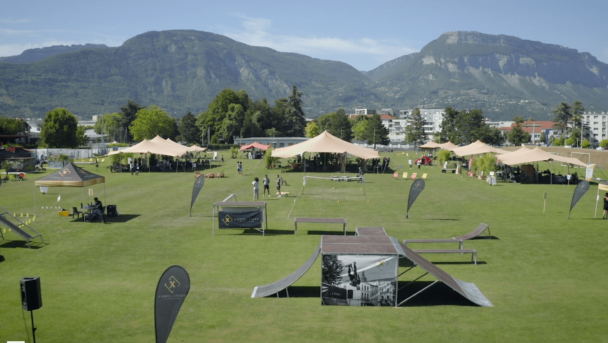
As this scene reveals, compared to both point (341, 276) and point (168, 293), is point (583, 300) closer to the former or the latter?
point (341, 276)

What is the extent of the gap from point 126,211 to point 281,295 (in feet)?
48.9

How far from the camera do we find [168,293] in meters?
8.03

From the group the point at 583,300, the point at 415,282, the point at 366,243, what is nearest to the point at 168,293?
the point at 366,243

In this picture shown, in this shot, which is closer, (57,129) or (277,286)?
(277,286)

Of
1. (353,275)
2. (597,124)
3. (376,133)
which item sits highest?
(597,124)

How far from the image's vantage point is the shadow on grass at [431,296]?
1189 cm

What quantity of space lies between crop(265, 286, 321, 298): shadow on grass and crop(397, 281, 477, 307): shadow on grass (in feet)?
6.91

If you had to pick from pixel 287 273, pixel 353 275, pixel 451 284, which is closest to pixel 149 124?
pixel 287 273

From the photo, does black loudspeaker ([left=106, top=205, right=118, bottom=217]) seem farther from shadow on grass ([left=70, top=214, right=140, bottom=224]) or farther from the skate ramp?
the skate ramp

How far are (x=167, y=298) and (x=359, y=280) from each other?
5109 mm

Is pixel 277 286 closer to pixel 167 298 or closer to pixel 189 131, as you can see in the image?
pixel 167 298

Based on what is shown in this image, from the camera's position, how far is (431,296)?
1243cm

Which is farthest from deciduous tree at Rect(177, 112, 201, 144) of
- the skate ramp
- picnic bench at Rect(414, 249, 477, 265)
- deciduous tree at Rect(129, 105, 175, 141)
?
the skate ramp

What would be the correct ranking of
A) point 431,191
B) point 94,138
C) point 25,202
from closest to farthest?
point 25,202, point 431,191, point 94,138
